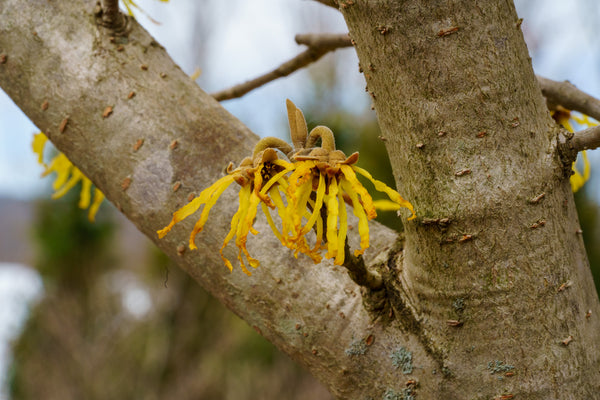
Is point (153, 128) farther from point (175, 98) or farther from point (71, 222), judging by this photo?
point (71, 222)

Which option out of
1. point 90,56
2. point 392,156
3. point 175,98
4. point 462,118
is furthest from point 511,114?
point 90,56

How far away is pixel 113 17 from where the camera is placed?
3.56ft

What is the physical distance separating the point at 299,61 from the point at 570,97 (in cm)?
76

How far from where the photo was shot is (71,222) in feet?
19.4

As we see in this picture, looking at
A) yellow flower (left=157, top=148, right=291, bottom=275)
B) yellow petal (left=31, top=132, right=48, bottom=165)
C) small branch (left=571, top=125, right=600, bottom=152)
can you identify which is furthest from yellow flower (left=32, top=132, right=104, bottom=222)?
small branch (left=571, top=125, right=600, bottom=152)

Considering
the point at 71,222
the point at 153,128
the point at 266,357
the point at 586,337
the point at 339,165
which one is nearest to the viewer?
the point at 339,165

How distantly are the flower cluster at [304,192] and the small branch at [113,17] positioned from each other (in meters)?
0.54

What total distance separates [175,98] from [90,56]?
0.21 m

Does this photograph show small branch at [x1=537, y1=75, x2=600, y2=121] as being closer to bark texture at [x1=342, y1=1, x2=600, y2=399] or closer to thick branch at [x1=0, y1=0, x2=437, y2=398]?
bark texture at [x1=342, y1=1, x2=600, y2=399]

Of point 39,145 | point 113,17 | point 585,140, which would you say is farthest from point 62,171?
point 585,140

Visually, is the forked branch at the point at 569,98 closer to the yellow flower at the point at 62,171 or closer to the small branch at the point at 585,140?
the small branch at the point at 585,140

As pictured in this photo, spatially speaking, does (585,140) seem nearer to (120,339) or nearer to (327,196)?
(327,196)

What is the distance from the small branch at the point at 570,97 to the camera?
3.85 ft

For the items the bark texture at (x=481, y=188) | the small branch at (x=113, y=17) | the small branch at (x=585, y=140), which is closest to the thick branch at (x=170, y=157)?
the small branch at (x=113, y=17)
